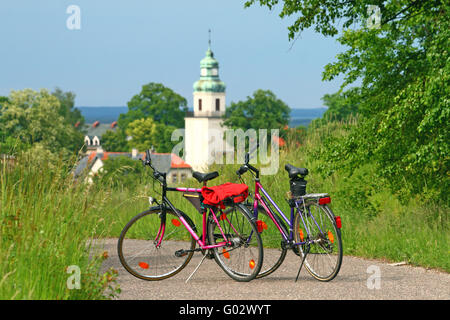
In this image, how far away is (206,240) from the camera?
781 cm

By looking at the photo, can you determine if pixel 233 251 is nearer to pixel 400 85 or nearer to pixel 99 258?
pixel 99 258

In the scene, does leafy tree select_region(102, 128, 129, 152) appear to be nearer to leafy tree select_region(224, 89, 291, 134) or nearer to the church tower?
the church tower

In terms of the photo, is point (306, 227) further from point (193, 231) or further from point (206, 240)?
point (193, 231)

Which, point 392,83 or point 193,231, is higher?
point 392,83

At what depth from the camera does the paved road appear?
6.99m

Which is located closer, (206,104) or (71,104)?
(71,104)

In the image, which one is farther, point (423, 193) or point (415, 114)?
point (423, 193)

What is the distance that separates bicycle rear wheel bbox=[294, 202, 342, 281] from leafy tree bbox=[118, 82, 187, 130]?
96.4 metres

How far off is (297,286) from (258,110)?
257 feet

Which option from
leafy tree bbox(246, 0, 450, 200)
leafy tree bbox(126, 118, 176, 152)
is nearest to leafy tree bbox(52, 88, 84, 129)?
leafy tree bbox(126, 118, 176, 152)

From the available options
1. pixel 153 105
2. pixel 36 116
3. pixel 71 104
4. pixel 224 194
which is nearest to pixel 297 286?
pixel 224 194
